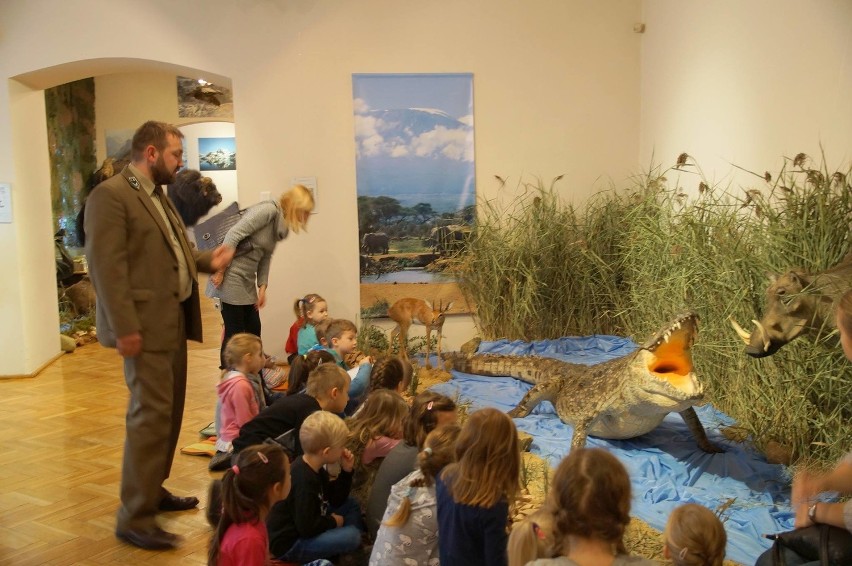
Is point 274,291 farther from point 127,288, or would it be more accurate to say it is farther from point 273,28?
point 127,288

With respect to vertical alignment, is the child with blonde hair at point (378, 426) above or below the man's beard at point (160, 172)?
below

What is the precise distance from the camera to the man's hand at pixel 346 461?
9.85ft

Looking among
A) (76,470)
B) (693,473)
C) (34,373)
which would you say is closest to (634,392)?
(693,473)

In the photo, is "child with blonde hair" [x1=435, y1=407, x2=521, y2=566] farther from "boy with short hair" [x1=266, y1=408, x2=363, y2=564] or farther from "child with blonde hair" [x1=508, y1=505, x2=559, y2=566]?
"boy with short hair" [x1=266, y1=408, x2=363, y2=564]

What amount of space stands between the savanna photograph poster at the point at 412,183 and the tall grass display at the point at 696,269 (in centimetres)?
27

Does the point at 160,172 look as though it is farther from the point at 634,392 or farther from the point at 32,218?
the point at 32,218

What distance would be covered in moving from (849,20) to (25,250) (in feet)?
19.3

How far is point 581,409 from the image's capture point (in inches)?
156

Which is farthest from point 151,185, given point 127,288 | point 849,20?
point 849,20

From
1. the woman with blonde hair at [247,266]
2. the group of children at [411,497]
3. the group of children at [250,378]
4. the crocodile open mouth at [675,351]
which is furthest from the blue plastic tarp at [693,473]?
the woman with blonde hair at [247,266]

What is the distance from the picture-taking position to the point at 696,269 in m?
4.50

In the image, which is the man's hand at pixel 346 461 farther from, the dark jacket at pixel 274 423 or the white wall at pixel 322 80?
the white wall at pixel 322 80

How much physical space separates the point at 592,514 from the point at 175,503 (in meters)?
2.34

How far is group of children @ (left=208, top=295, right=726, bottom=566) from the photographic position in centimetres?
175
